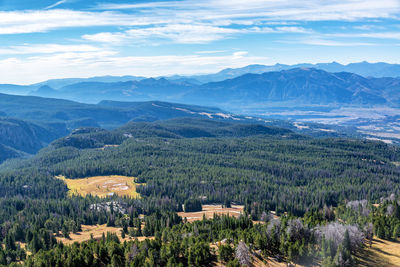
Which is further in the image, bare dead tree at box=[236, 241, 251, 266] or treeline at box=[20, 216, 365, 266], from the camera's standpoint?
treeline at box=[20, 216, 365, 266]

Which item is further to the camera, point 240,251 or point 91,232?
point 91,232

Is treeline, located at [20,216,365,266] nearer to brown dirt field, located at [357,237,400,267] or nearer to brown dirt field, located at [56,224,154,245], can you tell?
brown dirt field, located at [357,237,400,267]

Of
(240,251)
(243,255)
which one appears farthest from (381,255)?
(240,251)

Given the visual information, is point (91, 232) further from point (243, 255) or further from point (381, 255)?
point (381, 255)

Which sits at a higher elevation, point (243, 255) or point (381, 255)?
point (243, 255)

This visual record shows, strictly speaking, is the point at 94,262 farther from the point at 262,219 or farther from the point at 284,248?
the point at 262,219

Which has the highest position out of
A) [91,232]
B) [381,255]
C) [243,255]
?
[243,255]

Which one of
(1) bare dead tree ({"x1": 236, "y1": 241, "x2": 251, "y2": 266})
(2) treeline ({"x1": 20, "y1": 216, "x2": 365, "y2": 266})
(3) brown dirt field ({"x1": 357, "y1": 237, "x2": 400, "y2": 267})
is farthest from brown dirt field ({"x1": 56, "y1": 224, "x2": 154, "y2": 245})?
(3) brown dirt field ({"x1": 357, "y1": 237, "x2": 400, "y2": 267})

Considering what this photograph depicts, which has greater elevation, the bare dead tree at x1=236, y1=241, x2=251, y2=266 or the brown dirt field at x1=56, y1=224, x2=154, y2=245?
the bare dead tree at x1=236, y1=241, x2=251, y2=266

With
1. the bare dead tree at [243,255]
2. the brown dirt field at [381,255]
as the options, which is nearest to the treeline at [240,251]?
the bare dead tree at [243,255]
